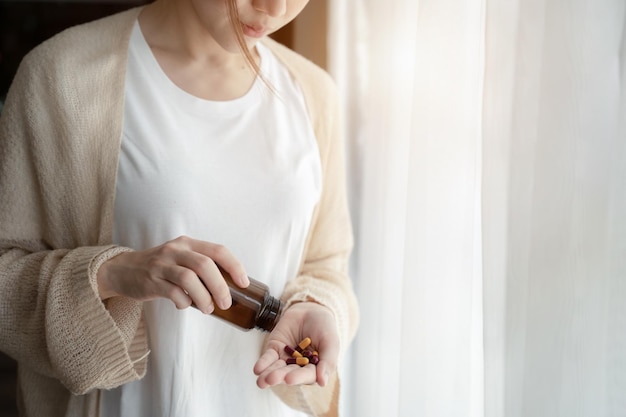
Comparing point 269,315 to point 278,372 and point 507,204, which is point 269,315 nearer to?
point 278,372

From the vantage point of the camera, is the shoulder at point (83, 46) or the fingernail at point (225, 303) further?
the shoulder at point (83, 46)

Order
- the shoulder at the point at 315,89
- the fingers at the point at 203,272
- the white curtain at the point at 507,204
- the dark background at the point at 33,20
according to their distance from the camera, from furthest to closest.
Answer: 1. the dark background at the point at 33,20
2. the shoulder at the point at 315,89
3. the fingers at the point at 203,272
4. the white curtain at the point at 507,204

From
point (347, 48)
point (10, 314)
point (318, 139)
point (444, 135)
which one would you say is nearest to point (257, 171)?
point (318, 139)

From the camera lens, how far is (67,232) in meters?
0.96

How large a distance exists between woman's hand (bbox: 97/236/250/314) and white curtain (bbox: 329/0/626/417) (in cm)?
29

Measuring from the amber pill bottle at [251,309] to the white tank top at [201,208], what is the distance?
119mm

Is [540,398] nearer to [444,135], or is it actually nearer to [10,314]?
[444,135]

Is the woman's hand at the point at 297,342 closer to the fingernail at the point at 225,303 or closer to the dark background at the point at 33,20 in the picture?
the fingernail at the point at 225,303

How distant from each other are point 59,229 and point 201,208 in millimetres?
189

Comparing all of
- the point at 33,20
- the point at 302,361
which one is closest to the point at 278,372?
the point at 302,361

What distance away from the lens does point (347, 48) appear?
138 cm

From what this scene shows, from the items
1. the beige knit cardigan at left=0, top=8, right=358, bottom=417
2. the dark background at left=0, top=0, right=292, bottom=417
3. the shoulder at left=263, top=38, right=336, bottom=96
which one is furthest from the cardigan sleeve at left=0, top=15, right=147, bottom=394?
the dark background at left=0, top=0, right=292, bottom=417

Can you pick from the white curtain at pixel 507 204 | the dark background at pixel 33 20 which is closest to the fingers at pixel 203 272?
the white curtain at pixel 507 204

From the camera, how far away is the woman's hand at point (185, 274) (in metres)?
0.80
